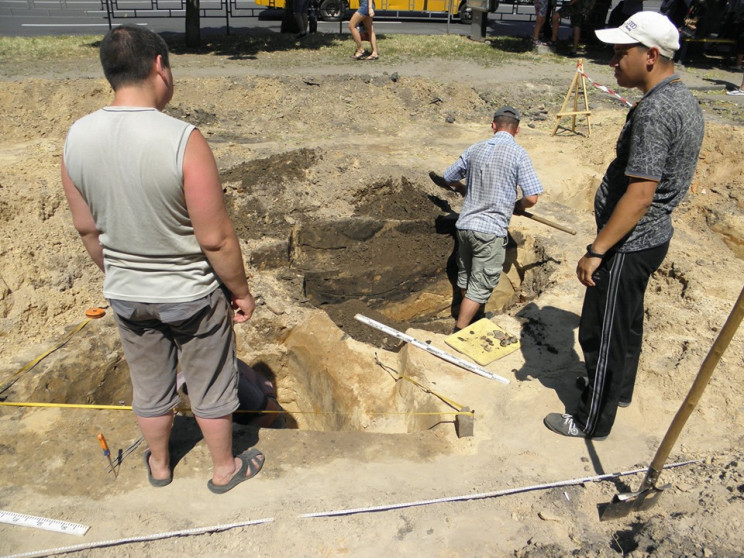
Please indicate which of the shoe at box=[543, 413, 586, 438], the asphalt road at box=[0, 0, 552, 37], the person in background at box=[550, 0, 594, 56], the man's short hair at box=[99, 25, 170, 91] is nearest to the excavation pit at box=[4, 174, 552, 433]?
the shoe at box=[543, 413, 586, 438]

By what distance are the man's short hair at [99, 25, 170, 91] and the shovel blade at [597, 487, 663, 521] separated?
3.05m

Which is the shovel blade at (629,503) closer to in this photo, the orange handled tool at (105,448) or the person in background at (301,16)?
the orange handled tool at (105,448)

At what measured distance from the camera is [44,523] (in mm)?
2943

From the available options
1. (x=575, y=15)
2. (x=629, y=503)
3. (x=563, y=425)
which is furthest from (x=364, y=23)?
(x=629, y=503)

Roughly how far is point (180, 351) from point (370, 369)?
2394 mm

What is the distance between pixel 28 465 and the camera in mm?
3342

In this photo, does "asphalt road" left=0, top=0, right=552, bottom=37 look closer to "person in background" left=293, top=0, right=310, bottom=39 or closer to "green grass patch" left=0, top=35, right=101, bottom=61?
"person in background" left=293, top=0, right=310, bottom=39

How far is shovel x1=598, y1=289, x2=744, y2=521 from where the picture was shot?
2.62 metres

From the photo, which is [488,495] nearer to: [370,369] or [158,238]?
[370,369]

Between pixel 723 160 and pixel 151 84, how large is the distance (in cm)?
837

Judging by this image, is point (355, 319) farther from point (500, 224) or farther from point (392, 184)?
point (392, 184)

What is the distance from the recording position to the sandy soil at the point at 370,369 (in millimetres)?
2984

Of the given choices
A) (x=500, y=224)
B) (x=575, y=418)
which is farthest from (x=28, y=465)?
(x=500, y=224)

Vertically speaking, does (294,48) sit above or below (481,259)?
above
